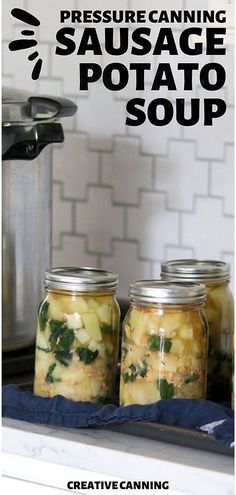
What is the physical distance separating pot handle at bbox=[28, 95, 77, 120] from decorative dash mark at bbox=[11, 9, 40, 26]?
0.47 m

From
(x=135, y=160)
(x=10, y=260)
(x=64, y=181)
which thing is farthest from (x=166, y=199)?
(x=10, y=260)

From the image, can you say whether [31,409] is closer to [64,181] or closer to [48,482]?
[48,482]

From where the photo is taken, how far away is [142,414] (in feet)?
4.40

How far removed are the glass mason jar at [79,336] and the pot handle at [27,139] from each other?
0.68 ft

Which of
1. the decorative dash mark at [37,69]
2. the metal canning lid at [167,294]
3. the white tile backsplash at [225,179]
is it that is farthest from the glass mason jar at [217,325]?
the decorative dash mark at [37,69]

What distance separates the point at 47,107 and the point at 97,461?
522mm

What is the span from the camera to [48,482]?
137cm

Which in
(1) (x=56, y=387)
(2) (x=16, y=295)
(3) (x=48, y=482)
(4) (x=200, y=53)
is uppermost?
(4) (x=200, y=53)

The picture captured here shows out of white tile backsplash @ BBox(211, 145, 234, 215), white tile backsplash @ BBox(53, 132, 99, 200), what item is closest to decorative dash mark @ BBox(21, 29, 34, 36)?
white tile backsplash @ BBox(53, 132, 99, 200)

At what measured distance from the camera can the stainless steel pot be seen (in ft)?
5.06

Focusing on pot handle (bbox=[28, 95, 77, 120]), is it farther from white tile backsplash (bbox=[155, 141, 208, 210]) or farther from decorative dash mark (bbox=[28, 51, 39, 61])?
decorative dash mark (bbox=[28, 51, 39, 61])

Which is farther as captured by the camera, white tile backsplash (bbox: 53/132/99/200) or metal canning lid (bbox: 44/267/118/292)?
white tile backsplash (bbox: 53/132/99/200)

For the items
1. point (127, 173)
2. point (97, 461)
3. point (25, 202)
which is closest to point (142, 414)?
point (97, 461)

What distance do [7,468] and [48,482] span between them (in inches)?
2.9
